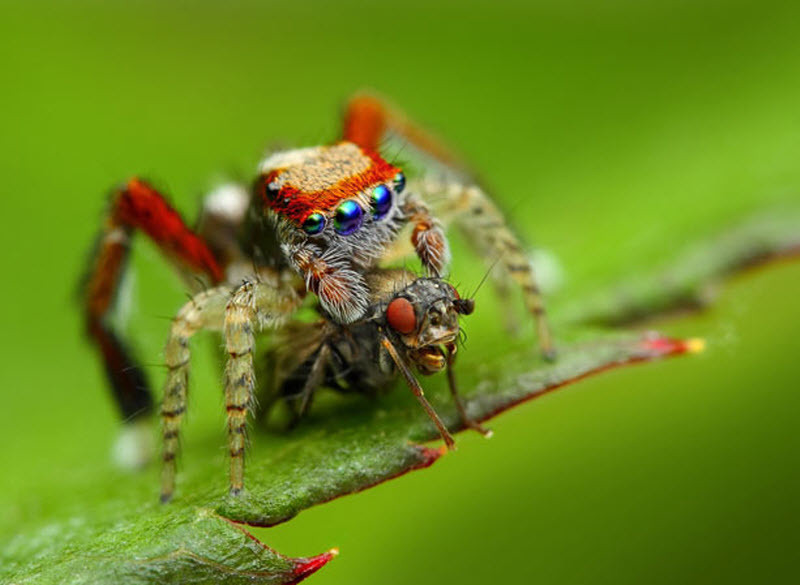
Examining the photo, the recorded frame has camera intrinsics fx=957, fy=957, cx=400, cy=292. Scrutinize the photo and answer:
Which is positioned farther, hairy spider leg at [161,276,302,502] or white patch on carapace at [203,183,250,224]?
white patch on carapace at [203,183,250,224]

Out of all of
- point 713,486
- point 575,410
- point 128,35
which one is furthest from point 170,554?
point 128,35

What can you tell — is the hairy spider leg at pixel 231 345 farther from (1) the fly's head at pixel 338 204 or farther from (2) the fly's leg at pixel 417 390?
(2) the fly's leg at pixel 417 390

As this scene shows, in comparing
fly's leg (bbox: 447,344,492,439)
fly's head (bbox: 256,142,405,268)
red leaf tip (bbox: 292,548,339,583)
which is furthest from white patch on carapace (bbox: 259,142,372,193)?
red leaf tip (bbox: 292,548,339,583)

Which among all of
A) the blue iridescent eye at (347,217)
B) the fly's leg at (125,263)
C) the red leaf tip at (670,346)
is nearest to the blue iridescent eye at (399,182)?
the blue iridescent eye at (347,217)

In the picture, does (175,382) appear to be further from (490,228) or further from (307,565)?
(490,228)

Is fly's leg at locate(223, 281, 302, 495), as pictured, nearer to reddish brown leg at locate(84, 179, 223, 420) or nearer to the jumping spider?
the jumping spider

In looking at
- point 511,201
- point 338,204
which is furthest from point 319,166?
point 511,201

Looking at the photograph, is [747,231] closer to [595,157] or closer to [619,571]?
[619,571]
